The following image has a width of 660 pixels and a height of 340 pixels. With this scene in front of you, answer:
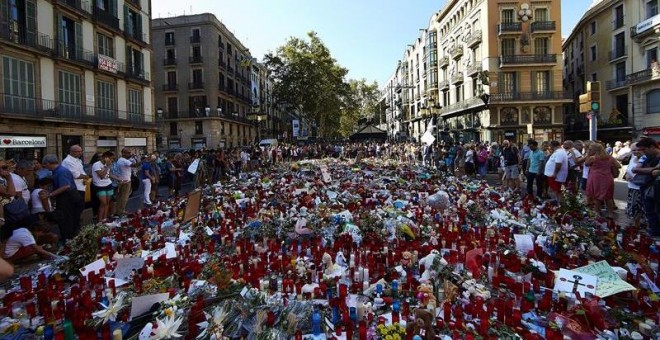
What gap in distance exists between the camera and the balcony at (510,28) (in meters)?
39.0

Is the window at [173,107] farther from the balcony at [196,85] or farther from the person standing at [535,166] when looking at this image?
the person standing at [535,166]

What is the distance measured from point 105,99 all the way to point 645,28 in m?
42.8

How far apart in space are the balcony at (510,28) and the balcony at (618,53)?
9.18 meters

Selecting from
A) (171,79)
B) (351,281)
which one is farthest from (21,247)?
(171,79)

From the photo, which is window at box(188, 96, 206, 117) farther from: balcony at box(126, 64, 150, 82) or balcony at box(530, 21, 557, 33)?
balcony at box(530, 21, 557, 33)

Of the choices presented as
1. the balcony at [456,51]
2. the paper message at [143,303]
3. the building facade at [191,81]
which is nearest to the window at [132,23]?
the building facade at [191,81]

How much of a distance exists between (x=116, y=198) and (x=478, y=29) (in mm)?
40704

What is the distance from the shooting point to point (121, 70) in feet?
98.1

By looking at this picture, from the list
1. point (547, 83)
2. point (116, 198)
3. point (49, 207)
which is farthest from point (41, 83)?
point (547, 83)

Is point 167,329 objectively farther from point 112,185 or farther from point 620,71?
point 620,71

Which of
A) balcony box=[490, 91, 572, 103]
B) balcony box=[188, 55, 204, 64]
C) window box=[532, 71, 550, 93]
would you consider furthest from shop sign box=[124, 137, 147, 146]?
window box=[532, 71, 550, 93]

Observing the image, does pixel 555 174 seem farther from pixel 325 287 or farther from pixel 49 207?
pixel 49 207

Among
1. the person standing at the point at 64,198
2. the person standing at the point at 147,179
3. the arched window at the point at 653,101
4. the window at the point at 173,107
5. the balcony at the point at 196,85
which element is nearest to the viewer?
the person standing at the point at 64,198

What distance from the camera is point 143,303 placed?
3453 mm
